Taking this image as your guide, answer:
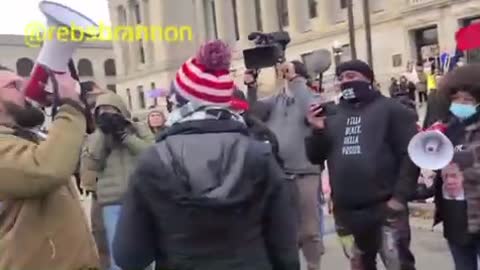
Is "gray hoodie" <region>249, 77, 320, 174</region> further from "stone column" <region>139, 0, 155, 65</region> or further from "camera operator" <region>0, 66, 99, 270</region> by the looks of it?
"stone column" <region>139, 0, 155, 65</region>

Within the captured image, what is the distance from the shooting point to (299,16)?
49.4 m

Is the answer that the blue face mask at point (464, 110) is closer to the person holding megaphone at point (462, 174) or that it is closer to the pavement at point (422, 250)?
the person holding megaphone at point (462, 174)

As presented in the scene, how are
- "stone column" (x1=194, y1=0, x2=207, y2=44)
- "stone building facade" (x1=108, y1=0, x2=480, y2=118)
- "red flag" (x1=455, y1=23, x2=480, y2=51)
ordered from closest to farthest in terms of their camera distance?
1. "red flag" (x1=455, y1=23, x2=480, y2=51)
2. "stone building facade" (x1=108, y1=0, x2=480, y2=118)
3. "stone column" (x1=194, y1=0, x2=207, y2=44)

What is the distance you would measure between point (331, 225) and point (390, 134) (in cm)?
435

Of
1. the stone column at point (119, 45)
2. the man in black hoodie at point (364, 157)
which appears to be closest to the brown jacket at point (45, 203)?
the man in black hoodie at point (364, 157)

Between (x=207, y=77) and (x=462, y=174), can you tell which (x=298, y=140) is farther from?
(x=207, y=77)

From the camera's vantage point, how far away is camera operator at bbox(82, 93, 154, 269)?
589cm

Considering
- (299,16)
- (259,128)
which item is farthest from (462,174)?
(299,16)

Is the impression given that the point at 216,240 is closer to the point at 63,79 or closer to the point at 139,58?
the point at 63,79

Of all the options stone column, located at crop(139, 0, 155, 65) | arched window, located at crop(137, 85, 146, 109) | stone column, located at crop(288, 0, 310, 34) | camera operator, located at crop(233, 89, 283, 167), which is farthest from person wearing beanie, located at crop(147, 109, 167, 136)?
arched window, located at crop(137, 85, 146, 109)

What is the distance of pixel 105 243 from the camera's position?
6820 mm

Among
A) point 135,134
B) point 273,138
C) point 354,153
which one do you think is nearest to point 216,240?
point 354,153

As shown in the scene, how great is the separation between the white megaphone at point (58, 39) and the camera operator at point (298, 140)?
11.0ft

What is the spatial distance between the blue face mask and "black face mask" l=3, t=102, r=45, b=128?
8.01 ft
